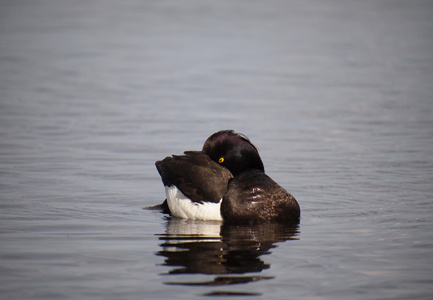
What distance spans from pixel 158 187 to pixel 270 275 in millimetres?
4860

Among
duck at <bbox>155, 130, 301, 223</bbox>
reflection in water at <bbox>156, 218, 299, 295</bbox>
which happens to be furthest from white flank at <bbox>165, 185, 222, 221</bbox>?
reflection in water at <bbox>156, 218, 299, 295</bbox>

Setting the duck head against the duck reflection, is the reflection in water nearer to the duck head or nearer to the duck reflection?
the duck reflection

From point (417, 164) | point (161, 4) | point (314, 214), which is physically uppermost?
point (161, 4)

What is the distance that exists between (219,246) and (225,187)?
62.6 inches

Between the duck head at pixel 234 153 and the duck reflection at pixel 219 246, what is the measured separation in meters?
0.94

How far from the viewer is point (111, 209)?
9688 mm

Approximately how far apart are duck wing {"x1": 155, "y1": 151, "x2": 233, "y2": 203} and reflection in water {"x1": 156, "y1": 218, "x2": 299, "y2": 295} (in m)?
0.35

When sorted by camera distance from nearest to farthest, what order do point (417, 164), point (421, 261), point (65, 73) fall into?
point (421, 261), point (417, 164), point (65, 73)

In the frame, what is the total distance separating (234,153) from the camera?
9.64 m

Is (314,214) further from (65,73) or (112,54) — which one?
(112,54)

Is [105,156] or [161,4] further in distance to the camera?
[161,4]

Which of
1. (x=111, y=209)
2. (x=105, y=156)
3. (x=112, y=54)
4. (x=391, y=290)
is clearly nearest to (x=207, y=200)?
(x=111, y=209)

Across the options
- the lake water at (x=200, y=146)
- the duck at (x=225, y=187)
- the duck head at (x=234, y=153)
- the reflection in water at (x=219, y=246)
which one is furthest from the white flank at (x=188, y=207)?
the duck head at (x=234, y=153)

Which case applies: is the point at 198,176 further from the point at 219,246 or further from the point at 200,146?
the point at 200,146
